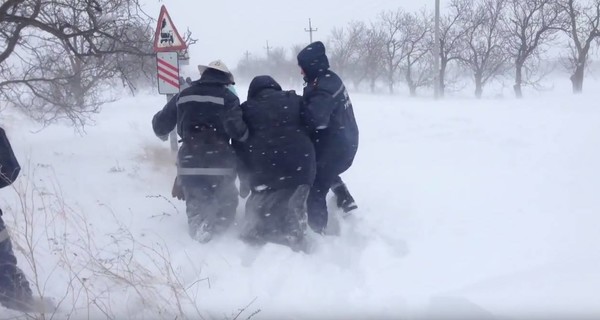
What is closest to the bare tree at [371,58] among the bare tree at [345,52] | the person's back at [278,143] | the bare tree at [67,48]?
the bare tree at [345,52]

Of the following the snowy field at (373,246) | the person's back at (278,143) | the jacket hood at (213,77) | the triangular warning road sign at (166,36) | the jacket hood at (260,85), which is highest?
the triangular warning road sign at (166,36)

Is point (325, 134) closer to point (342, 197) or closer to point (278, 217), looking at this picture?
point (342, 197)

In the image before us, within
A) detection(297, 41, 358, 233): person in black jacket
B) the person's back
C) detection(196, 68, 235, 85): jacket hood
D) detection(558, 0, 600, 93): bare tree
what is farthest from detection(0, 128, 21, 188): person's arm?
detection(558, 0, 600, 93): bare tree

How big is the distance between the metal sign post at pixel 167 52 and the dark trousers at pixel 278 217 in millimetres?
3023

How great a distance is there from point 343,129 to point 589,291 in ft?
8.29

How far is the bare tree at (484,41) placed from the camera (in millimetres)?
39562

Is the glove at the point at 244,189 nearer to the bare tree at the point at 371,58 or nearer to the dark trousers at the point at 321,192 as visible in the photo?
the dark trousers at the point at 321,192

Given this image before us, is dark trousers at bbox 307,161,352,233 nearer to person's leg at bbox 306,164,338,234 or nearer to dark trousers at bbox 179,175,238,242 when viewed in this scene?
person's leg at bbox 306,164,338,234

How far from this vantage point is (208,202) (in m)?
5.18

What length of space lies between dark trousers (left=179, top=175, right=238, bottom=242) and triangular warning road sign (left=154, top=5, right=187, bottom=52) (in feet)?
9.48

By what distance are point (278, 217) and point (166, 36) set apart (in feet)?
12.0

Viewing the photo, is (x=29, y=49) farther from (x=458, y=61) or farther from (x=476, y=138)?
(x=458, y=61)

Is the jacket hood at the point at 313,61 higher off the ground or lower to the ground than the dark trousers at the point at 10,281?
higher

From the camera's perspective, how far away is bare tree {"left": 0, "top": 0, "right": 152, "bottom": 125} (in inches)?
314
